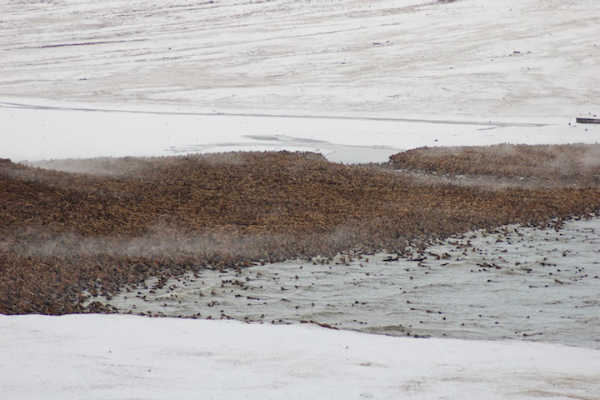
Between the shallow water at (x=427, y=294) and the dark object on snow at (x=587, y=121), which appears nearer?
the shallow water at (x=427, y=294)

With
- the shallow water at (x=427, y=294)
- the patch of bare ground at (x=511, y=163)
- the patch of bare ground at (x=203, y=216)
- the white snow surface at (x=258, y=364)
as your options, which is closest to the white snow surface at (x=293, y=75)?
the patch of bare ground at (x=511, y=163)

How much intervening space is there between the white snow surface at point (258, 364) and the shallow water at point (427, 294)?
0.67 m

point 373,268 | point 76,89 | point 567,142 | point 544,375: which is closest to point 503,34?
point 567,142

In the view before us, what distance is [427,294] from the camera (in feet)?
34.2

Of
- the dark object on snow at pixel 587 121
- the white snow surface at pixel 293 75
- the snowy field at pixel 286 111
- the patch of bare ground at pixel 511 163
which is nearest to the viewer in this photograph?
the snowy field at pixel 286 111

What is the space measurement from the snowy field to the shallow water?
0.59ft

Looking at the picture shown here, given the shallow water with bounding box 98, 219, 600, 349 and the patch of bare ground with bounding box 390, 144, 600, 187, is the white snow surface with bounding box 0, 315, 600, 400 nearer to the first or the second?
the shallow water with bounding box 98, 219, 600, 349

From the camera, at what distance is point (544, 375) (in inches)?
272

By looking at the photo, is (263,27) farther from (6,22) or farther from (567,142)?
(567,142)

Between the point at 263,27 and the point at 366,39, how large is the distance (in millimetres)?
7724

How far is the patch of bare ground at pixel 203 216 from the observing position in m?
10.9

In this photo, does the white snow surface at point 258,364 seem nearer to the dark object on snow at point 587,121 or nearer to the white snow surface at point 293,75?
the white snow surface at point 293,75

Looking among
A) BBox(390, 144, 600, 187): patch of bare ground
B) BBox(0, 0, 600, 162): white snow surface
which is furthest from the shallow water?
BBox(0, 0, 600, 162): white snow surface

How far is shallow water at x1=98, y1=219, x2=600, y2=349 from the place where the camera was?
9172 mm
